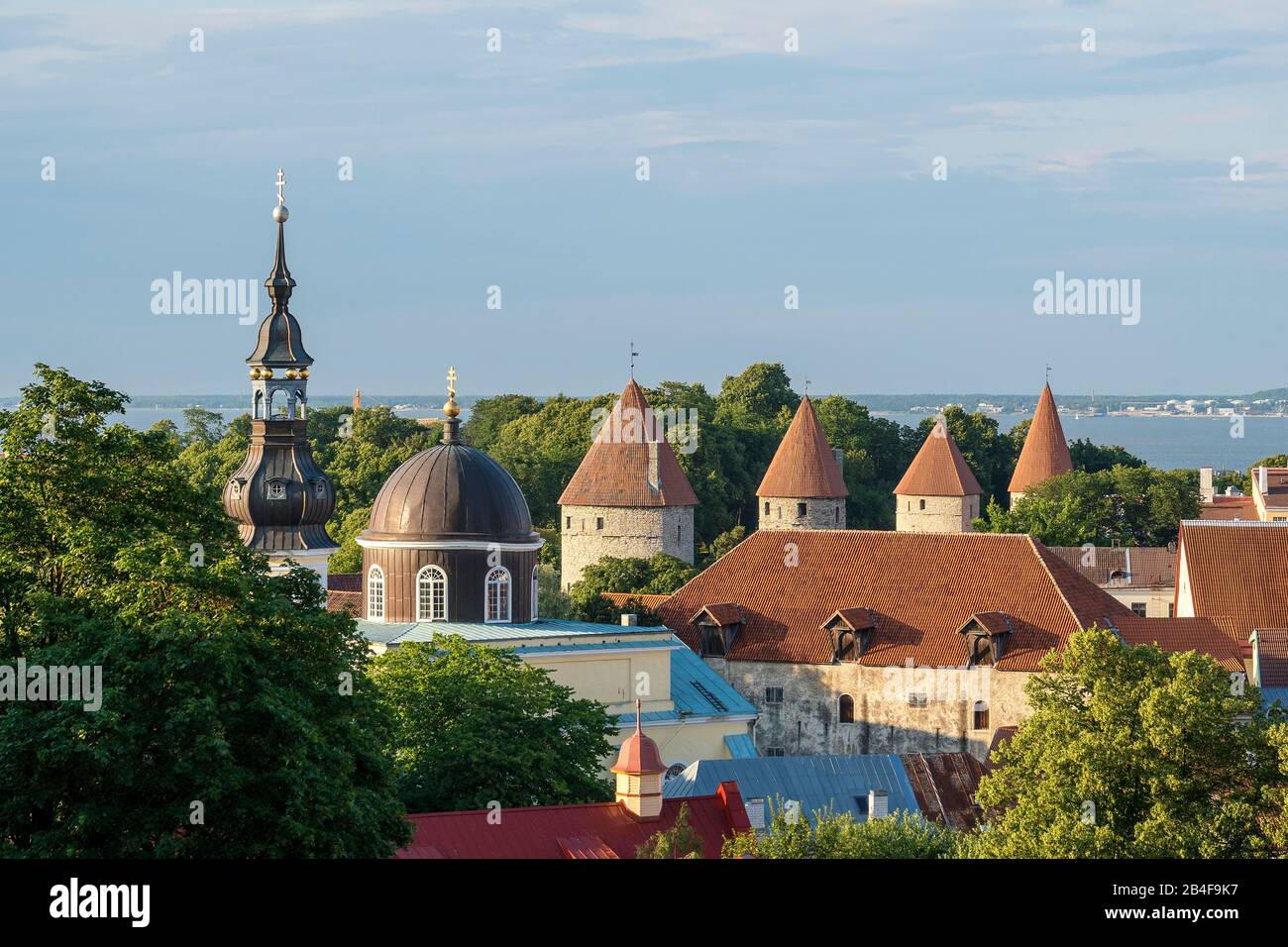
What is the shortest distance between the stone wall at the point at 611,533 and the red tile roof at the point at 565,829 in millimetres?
46784

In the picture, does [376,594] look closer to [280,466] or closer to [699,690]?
[280,466]

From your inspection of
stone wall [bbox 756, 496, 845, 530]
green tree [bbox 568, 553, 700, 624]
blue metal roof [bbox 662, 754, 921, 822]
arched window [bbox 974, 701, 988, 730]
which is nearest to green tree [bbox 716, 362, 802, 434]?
stone wall [bbox 756, 496, 845, 530]

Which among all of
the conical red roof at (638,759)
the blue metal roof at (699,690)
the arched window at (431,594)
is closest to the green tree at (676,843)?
the conical red roof at (638,759)

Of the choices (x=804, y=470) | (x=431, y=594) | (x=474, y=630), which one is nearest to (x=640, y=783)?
(x=474, y=630)

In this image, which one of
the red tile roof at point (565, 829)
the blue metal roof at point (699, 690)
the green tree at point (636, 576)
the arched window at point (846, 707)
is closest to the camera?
the red tile roof at point (565, 829)

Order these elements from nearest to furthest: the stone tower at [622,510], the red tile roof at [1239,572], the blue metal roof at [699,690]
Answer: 1. the blue metal roof at [699,690]
2. the red tile roof at [1239,572]
3. the stone tower at [622,510]

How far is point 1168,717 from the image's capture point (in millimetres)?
26547

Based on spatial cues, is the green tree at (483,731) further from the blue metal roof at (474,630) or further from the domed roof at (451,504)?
the domed roof at (451,504)

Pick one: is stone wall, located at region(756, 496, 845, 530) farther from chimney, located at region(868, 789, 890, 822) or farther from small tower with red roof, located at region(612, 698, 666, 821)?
small tower with red roof, located at region(612, 698, 666, 821)

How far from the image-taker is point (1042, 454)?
10300cm

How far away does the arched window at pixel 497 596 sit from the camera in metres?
45.8

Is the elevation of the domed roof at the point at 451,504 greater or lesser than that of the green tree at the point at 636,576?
greater

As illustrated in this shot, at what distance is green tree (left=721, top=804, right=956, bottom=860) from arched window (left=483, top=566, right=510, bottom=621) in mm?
16573

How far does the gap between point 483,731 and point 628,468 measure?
154ft
